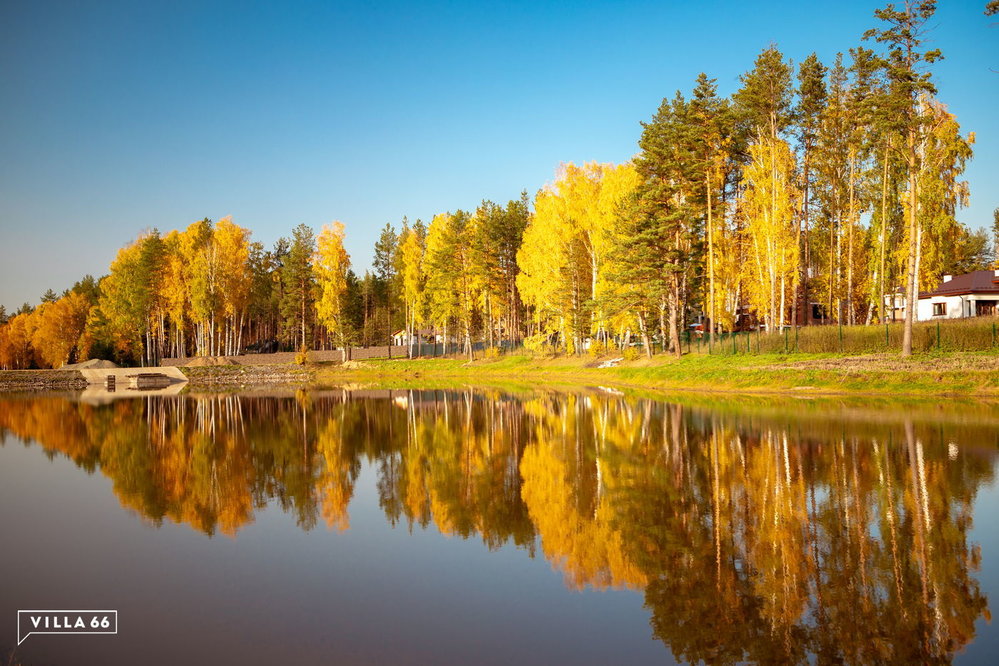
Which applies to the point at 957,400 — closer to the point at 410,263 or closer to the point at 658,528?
the point at 658,528

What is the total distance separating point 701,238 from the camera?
1703 inches

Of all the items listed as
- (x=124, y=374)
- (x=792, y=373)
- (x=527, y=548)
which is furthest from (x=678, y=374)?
(x=124, y=374)

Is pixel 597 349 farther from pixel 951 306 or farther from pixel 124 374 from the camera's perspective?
pixel 124 374

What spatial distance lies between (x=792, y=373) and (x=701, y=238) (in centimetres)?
1409

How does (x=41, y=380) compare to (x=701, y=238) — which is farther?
(x=41, y=380)

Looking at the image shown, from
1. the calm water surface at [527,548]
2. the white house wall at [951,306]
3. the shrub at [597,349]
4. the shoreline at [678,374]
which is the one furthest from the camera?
the shrub at [597,349]

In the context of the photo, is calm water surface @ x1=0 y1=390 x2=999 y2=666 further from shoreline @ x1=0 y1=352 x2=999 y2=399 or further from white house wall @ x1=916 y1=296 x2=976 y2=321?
white house wall @ x1=916 y1=296 x2=976 y2=321

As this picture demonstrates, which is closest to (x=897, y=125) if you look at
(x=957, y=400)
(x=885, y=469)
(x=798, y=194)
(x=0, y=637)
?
(x=798, y=194)

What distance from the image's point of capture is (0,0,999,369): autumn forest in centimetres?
3891

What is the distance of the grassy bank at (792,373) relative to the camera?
26.8m

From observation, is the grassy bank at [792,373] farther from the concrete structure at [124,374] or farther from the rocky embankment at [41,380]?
the rocky embankment at [41,380]

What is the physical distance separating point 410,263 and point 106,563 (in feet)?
203

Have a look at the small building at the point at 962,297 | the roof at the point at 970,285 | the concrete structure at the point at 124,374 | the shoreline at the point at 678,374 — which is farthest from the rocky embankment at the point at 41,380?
the roof at the point at 970,285

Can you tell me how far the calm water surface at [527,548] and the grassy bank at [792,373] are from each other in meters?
8.36
